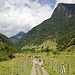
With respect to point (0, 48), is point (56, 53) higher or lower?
lower

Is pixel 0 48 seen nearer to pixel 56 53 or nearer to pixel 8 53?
pixel 8 53

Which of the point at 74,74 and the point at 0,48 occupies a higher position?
the point at 0,48

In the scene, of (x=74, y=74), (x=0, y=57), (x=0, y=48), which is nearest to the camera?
(x=74, y=74)

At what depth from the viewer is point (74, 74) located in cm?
2134

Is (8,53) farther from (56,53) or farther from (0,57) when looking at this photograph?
(56,53)

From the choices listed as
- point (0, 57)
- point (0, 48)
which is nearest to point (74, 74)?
point (0, 57)

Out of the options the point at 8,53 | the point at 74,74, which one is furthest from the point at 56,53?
the point at 74,74

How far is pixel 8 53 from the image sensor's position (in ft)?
322

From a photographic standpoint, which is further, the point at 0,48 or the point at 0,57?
the point at 0,48

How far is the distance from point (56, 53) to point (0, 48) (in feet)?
167

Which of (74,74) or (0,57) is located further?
(0,57)

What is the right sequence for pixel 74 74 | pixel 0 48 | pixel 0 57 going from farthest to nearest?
1. pixel 0 48
2. pixel 0 57
3. pixel 74 74

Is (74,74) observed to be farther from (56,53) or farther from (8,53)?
(8,53)

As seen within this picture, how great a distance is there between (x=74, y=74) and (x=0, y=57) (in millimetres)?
69451
